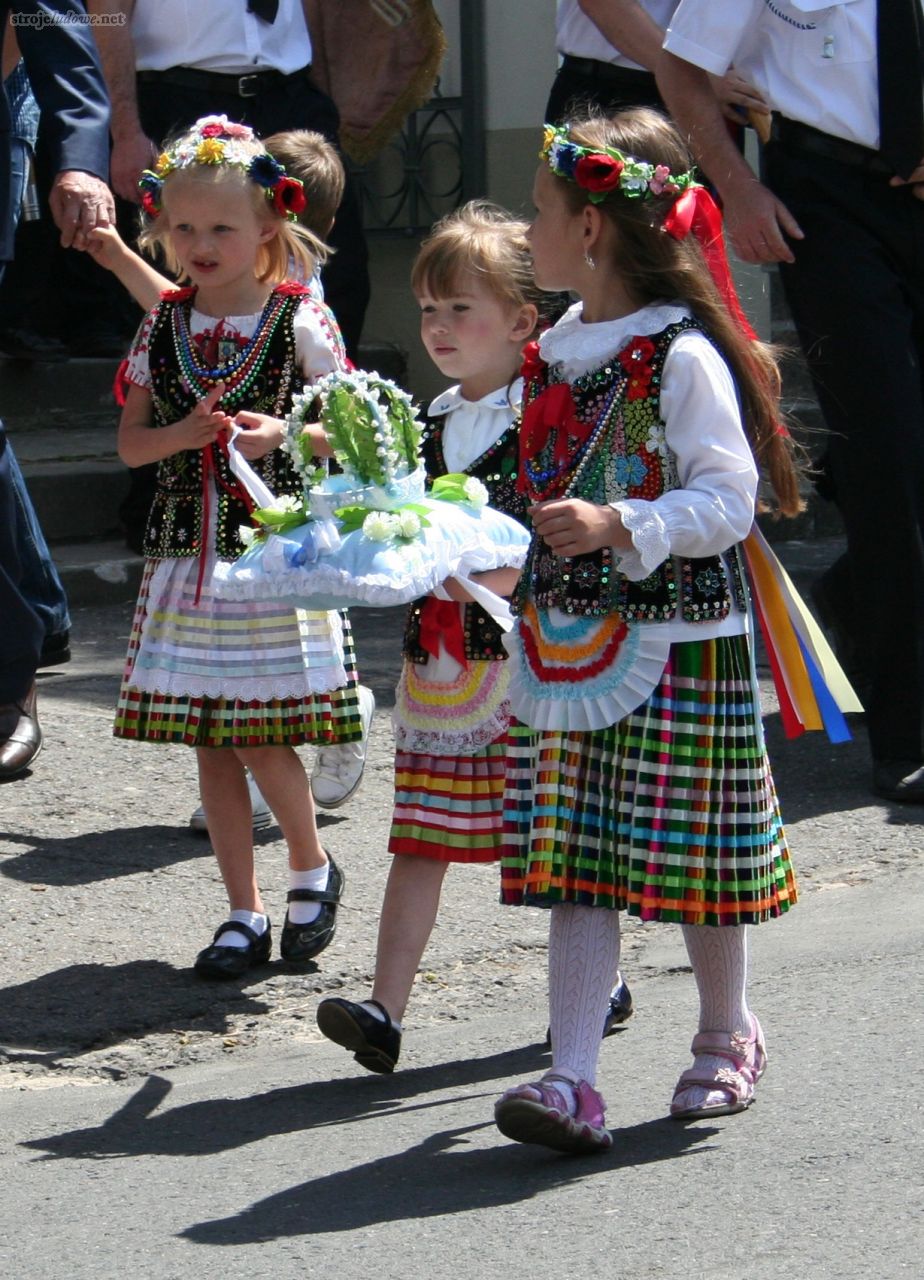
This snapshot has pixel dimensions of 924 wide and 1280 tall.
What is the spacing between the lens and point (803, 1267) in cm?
283

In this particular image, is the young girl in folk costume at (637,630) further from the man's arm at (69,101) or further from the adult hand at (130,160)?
the adult hand at (130,160)

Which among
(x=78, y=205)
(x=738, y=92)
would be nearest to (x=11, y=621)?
(x=78, y=205)

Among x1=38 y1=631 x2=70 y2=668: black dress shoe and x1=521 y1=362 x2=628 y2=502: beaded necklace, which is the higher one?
x1=521 y1=362 x2=628 y2=502: beaded necklace

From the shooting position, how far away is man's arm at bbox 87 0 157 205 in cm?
626

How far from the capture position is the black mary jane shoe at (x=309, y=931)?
175 inches

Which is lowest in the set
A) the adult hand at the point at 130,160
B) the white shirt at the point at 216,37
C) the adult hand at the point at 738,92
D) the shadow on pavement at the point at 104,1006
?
the shadow on pavement at the point at 104,1006

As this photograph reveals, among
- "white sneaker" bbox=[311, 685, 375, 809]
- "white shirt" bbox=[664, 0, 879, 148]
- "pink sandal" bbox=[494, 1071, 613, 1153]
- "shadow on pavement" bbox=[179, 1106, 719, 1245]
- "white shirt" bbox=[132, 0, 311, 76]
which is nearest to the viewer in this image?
"shadow on pavement" bbox=[179, 1106, 719, 1245]

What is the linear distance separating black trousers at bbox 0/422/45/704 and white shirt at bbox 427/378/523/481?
191 centimetres

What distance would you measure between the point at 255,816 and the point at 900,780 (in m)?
1.61

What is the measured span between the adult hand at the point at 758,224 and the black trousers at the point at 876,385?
Result: 3.3 inches

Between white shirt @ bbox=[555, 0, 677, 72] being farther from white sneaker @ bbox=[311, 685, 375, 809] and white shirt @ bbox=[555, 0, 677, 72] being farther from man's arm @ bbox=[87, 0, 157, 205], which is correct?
white sneaker @ bbox=[311, 685, 375, 809]

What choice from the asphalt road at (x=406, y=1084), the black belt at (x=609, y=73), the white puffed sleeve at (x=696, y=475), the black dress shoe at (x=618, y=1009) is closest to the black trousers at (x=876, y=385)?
the asphalt road at (x=406, y=1084)

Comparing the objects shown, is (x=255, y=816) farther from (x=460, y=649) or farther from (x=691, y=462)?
(x=691, y=462)

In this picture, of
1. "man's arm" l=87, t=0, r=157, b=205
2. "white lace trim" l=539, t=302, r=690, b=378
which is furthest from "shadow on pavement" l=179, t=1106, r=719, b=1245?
"man's arm" l=87, t=0, r=157, b=205
